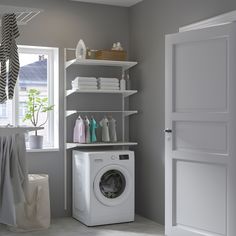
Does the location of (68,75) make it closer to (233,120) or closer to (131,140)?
(131,140)

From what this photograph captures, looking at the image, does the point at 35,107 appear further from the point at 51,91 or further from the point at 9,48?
the point at 9,48

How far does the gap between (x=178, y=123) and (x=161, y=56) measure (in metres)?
1.05

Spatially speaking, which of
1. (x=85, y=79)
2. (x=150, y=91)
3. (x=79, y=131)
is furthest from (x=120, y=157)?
(x=85, y=79)

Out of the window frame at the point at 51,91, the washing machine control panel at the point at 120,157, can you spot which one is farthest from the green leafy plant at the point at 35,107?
the washing machine control panel at the point at 120,157

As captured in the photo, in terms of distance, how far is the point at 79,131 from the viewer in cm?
507

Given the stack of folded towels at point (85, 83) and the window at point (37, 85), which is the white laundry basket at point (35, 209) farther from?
the stack of folded towels at point (85, 83)

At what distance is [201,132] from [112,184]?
4.72 ft

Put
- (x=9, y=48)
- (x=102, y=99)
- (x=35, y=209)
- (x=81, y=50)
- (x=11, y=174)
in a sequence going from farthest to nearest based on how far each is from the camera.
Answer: (x=102, y=99), (x=81, y=50), (x=35, y=209), (x=9, y=48), (x=11, y=174)

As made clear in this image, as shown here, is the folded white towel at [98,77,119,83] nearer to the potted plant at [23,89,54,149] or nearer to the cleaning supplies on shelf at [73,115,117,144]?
the cleaning supplies on shelf at [73,115,117,144]

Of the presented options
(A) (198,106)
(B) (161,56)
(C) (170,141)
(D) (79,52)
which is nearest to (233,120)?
(A) (198,106)

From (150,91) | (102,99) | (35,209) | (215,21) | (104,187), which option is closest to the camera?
(215,21)

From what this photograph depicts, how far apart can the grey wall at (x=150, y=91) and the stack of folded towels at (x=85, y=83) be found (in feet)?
2.00

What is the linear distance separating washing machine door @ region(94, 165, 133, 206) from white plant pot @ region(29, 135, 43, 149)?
81 centimetres

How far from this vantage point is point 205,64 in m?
3.94
